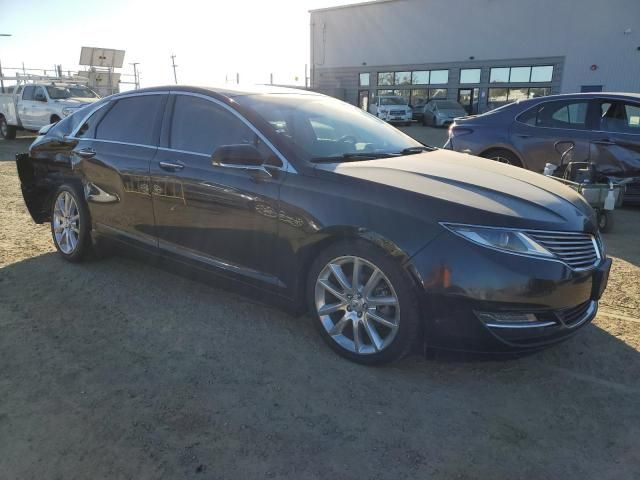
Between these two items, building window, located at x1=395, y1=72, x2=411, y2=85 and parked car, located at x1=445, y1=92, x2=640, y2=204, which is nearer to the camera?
parked car, located at x1=445, y1=92, x2=640, y2=204

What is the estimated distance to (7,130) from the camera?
19.1 meters

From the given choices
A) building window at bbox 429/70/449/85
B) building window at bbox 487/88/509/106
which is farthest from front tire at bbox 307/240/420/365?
building window at bbox 429/70/449/85

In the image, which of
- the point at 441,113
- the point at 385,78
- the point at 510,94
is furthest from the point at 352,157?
the point at 385,78

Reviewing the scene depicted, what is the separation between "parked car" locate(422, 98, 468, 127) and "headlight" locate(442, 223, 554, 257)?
77.2 feet

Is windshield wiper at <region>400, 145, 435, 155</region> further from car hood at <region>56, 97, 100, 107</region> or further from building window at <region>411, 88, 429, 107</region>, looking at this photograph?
building window at <region>411, 88, 429, 107</region>

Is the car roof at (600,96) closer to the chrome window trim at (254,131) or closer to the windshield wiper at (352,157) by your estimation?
the windshield wiper at (352,157)

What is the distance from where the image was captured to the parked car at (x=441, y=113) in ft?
83.5

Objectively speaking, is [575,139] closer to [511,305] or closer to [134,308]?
[511,305]

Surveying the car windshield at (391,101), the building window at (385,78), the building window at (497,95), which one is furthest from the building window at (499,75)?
the building window at (385,78)

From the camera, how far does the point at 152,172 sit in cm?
400

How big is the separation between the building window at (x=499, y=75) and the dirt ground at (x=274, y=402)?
29.2 m

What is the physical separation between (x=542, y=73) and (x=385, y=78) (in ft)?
35.4

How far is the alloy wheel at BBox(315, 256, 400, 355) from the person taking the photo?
296cm

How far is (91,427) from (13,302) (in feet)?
6.68
